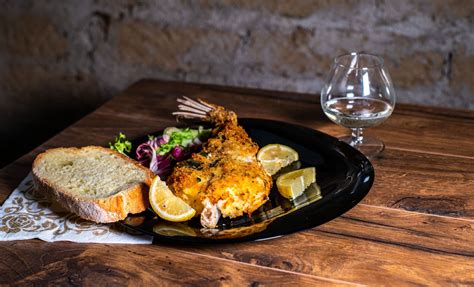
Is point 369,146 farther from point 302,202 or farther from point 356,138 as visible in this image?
point 302,202

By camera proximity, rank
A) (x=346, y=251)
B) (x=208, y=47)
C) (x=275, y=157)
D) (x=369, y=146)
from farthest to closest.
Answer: (x=208, y=47), (x=369, y=146), (x=275, y=157), (x=346, y=251)

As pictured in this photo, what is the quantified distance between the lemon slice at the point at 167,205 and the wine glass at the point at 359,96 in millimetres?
500

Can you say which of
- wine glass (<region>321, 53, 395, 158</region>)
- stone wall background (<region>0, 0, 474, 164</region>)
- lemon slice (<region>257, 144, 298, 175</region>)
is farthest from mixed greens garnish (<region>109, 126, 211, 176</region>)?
stone wall background (<region>0, 0, 474, 164</region>)

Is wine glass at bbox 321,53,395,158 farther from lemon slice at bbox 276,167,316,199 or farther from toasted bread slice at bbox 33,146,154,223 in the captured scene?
toasted bread slice at bbox 33,146,154,223

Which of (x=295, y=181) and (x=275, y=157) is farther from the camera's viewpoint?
(x=275, y=157)

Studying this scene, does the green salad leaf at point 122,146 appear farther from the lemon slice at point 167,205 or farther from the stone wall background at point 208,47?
the stone wall background at point 208,47

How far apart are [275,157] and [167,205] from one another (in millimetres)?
337

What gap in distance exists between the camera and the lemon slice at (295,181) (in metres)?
1.25

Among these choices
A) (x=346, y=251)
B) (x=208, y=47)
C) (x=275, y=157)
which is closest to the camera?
(x=346, y=251)

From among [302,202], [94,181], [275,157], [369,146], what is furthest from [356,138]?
[94,181]

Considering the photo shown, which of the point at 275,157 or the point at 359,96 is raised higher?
the point at 359,96

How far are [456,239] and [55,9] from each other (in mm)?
1850

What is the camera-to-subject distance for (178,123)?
66.6 inches

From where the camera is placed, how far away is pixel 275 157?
4.58 ft
